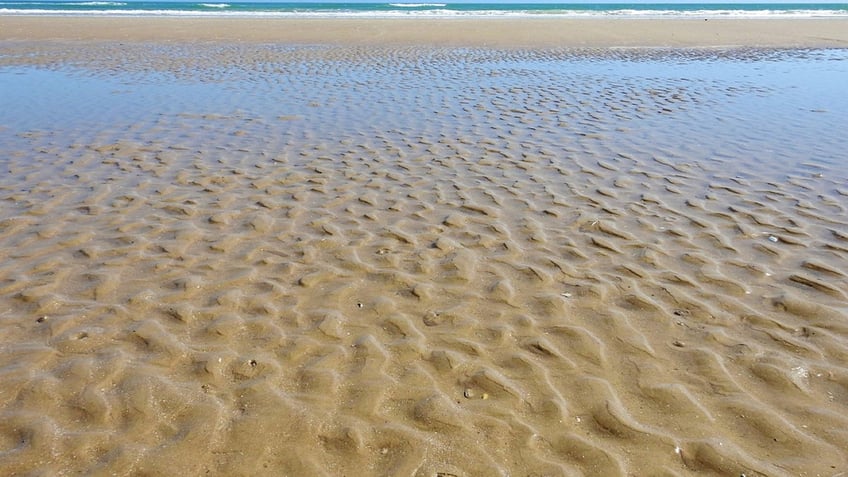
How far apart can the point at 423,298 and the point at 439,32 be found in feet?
79.7

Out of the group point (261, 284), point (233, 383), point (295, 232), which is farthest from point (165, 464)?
point (295, 232)

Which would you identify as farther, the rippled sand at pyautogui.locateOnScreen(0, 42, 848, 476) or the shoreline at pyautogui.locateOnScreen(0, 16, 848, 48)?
the shoreline at pyautogui.locateOnScreen(0, 16, 848, 48)

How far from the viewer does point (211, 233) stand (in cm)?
563

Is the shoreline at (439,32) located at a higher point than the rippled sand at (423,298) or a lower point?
higher

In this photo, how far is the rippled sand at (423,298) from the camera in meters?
3.10

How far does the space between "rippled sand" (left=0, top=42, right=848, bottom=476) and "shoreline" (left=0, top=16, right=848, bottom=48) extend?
1487 centimetres

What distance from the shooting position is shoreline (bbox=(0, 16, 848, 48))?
76.6ft

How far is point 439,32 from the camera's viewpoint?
26906 millimetres

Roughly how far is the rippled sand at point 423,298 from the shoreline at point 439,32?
1487cm

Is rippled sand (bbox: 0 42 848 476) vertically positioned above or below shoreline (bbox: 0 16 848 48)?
below

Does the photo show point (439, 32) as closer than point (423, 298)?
No

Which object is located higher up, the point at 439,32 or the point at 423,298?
the point at 439,32

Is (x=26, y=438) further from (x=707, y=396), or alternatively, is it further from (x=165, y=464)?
(x=707, y=396)

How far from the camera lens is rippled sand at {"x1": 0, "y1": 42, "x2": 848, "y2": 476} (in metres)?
3.10
